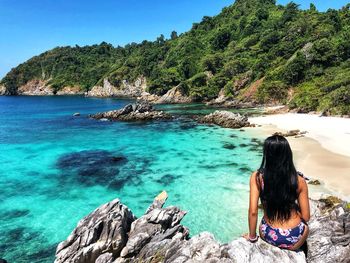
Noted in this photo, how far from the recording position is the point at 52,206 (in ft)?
60.7

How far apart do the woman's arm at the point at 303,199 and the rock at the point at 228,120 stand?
3661cm

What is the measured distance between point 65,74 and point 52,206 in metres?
175

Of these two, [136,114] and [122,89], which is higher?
[122,89]

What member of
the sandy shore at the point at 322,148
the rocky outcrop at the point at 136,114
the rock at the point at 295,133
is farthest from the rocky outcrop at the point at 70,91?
the rock at the point at 295,133

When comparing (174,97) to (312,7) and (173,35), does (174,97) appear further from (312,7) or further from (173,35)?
(173,35)

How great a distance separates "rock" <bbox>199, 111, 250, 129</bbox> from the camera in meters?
41.6

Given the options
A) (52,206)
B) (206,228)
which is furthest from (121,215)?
(52,206)

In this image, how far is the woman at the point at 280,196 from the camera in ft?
15.8

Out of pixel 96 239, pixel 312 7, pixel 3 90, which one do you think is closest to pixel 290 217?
pixel 96 239

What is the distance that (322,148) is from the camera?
88.7 feet

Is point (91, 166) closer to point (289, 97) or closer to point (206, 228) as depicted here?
point (206, 228)

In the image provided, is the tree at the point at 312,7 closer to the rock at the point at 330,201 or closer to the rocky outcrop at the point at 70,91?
the rock at the point at 330,201

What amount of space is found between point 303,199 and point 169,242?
5.49 metres


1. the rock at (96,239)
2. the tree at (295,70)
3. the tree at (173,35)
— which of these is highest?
the tree at (173,35)
